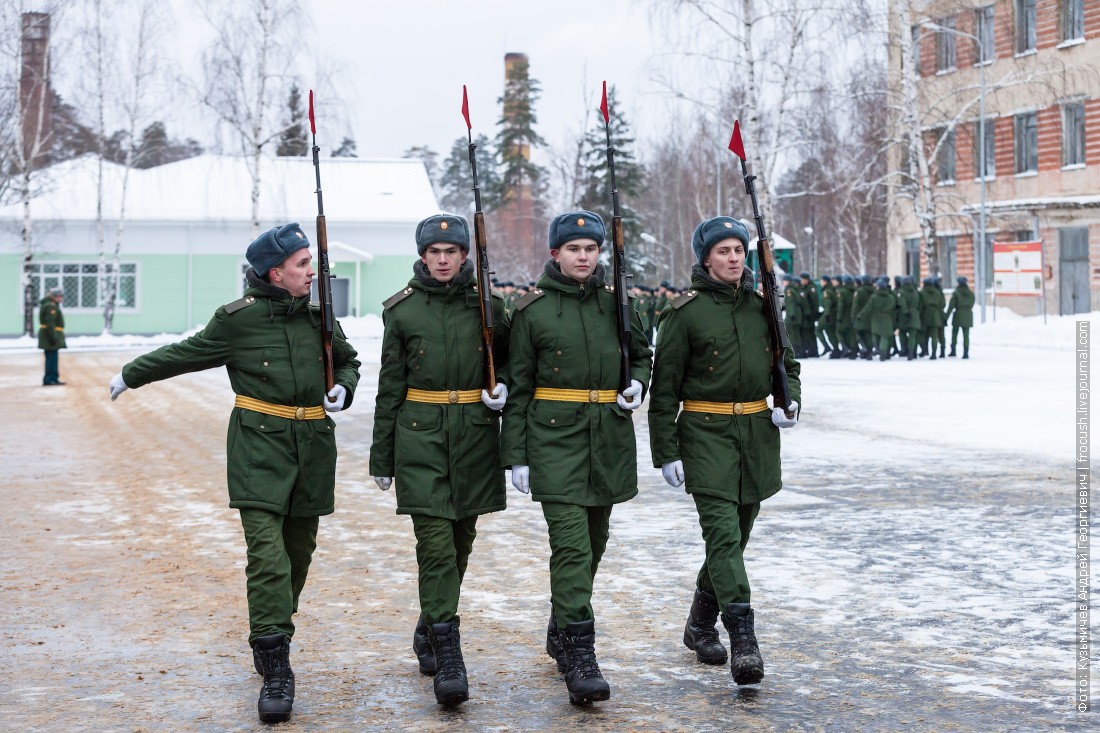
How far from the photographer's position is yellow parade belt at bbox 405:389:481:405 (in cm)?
535

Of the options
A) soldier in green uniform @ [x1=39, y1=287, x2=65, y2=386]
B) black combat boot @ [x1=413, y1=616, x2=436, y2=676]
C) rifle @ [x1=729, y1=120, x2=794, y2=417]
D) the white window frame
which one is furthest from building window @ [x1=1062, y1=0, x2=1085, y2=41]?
black combat boot @ [x1=413, y1=616, x2=436, y2=676]

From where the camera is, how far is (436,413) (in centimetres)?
532

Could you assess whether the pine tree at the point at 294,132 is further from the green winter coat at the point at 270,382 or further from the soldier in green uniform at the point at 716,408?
the soldier in green uniform at the point at 716,408

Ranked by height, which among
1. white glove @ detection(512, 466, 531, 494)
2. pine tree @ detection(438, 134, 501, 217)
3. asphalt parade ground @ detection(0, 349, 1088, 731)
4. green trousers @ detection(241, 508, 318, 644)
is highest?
pine tree @ detection(438, 134, 501, 217)

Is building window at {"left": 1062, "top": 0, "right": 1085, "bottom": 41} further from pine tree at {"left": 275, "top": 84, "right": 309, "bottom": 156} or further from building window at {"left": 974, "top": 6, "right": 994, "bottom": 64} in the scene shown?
pine tree at {"left": 275, "top": 84, "right": 309, "bottom": 156}

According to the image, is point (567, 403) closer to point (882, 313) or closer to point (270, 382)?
point (270, 382)

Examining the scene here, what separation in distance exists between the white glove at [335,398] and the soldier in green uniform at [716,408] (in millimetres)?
1263

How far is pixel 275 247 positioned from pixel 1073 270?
36.9 m

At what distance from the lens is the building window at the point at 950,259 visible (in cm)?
4356

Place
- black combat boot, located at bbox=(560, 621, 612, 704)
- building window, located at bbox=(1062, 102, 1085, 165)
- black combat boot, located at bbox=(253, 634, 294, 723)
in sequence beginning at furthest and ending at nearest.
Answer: building window, located at bbox=(1062, 102, 1085, 165) → black combat boot, located at bbox=(560, 621, 612, 704) → black combat boot, located at bbox=(253, 634, 294, 723)

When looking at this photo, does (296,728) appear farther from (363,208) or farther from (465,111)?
(363,208)

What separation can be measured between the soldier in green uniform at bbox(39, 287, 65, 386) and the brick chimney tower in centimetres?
2171

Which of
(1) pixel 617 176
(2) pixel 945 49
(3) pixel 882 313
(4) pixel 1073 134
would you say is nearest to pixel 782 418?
(3) pixel 882 313

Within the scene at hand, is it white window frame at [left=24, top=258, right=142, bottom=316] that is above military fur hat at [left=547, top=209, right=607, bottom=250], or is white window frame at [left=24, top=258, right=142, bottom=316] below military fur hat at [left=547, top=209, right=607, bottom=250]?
above
